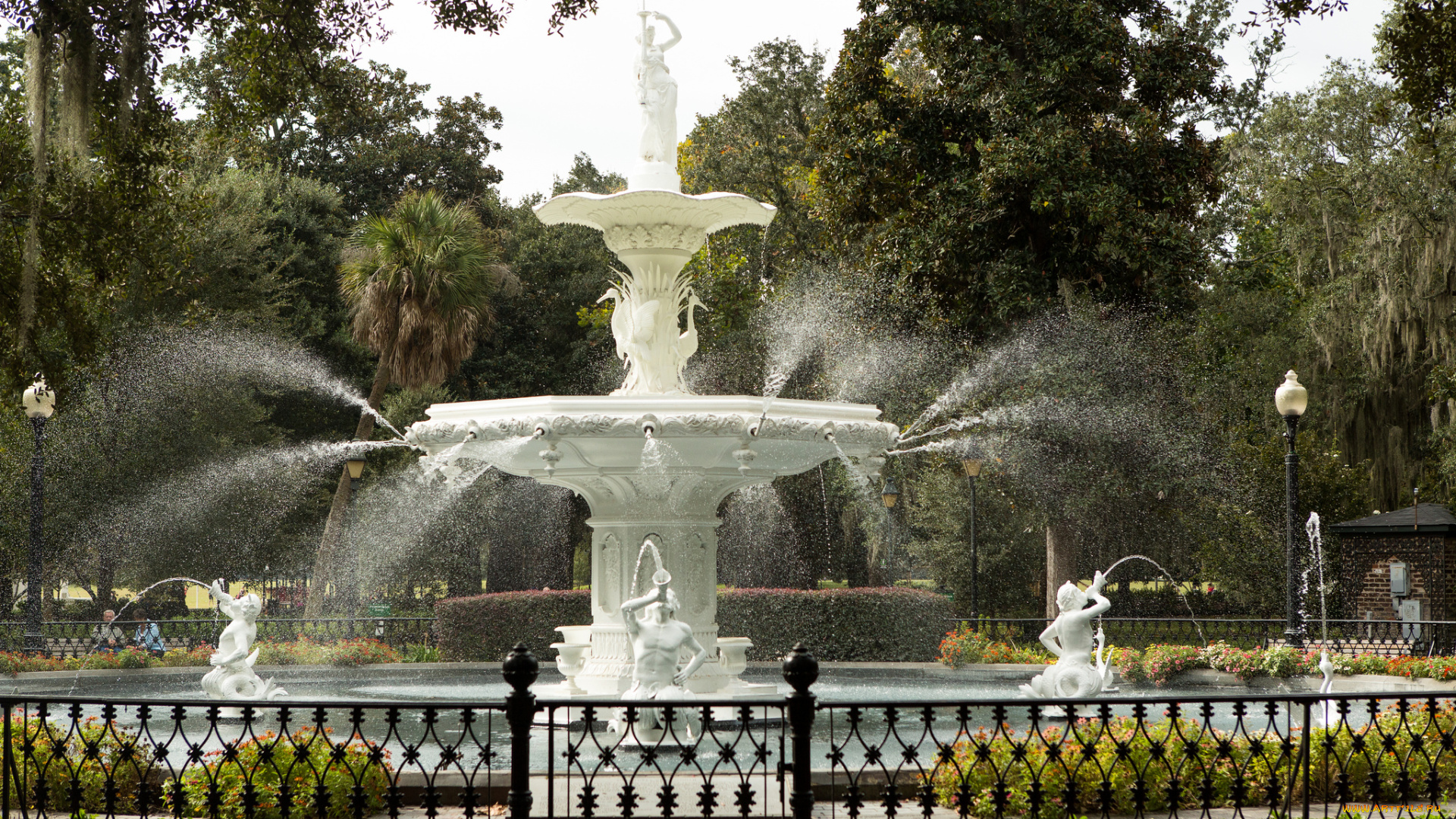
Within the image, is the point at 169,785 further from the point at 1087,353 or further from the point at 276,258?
the point at 276,258

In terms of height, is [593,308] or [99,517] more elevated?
[593,308]

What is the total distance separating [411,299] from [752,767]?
2068cm

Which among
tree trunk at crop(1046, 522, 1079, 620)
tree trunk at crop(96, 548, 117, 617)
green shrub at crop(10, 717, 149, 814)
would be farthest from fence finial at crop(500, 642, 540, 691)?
tree trunk at crop(96, 548, 117, 617)

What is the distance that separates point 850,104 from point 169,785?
58.8 feet

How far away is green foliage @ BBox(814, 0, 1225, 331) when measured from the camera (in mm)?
20125

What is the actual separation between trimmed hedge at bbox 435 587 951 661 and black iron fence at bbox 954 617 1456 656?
44.8 inches

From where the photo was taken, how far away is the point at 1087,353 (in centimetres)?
2080

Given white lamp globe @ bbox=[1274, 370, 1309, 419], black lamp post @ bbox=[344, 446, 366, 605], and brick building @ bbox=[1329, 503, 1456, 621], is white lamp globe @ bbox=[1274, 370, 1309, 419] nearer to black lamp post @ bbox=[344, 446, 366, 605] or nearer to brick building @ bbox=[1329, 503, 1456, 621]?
brick building @ bbox=[1329, 503, 1456, 621]

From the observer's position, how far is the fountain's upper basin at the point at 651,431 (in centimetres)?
968

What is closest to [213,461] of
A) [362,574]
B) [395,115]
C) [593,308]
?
[362,574]

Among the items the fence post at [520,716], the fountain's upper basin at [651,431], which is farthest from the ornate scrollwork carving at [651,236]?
the fence post at [520,716]

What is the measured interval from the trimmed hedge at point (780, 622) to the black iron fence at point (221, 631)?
94cm

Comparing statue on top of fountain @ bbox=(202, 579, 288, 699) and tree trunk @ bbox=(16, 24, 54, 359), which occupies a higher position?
tree trunk @ bbox=(16, 24, 54, 359)

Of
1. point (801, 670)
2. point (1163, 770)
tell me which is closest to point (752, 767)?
point (801, 670)
